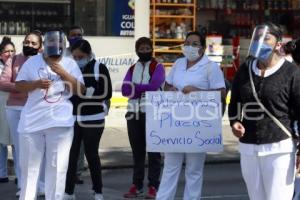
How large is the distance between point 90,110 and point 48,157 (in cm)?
136

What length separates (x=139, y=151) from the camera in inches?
383

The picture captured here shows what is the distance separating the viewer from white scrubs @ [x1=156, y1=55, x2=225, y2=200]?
8.47 m

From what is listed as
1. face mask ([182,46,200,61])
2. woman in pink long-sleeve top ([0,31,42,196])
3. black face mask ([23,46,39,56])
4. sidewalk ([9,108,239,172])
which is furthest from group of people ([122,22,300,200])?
sidewalk ([9,108,239,172])

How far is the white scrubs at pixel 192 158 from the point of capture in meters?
8.47

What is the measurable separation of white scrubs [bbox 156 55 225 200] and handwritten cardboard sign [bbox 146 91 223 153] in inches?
3.9

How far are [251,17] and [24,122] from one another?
14263mm

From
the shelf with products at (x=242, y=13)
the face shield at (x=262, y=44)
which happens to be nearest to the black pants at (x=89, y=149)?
the face shield at (x=262, y=44)

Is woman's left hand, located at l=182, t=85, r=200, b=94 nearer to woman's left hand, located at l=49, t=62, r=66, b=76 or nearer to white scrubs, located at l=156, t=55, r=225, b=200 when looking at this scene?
white scrubs, located at l=156, t=55, r=225, b=200

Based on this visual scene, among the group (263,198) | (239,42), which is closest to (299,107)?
(263,198)

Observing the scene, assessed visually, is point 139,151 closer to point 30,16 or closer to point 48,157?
point 48,157

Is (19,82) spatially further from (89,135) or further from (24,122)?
(89,135)

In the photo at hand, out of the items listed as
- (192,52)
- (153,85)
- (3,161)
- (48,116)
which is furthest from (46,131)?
(3,161)

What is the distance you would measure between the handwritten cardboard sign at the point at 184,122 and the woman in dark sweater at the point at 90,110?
583 millimetres

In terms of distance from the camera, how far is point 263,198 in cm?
664
